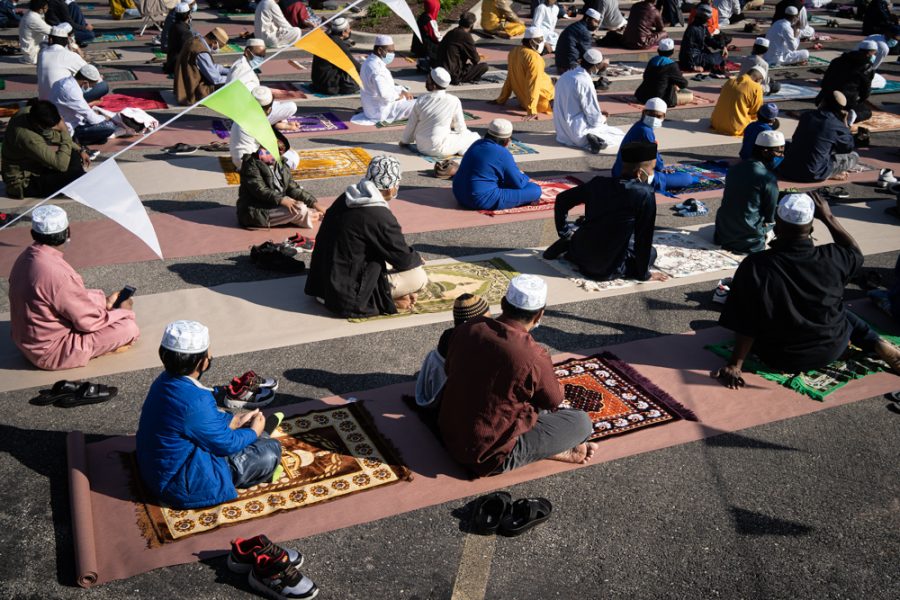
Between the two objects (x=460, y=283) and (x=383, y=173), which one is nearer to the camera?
(x=383, y=173)

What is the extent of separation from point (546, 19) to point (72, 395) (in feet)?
49.9

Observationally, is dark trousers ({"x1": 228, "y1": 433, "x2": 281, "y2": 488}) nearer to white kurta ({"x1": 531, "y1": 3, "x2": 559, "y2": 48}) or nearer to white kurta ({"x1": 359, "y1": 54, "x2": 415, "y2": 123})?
white kurta ({"x1": 359, "y1": 54, "x2": 415, "y2": 123})

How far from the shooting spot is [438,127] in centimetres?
1086

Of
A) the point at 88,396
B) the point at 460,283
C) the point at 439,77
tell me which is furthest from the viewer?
the point at 439,77

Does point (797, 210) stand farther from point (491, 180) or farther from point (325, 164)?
point (325, 164)

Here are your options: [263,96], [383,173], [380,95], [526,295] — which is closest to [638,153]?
[383,173]

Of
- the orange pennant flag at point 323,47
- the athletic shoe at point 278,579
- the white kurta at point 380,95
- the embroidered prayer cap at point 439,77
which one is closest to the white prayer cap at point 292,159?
the embroidered prayer cap at point 439,77

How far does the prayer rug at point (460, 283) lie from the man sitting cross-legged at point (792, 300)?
2065 mm

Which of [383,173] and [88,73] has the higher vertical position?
[88,73]

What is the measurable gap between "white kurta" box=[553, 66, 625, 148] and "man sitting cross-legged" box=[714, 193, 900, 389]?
19.7ft

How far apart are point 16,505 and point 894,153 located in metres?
11.9

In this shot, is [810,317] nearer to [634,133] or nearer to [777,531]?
[777,531]

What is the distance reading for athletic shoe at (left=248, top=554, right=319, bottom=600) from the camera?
4.11 meters

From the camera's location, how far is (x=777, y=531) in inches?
186
